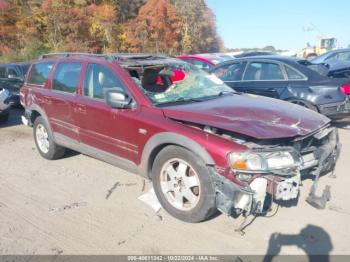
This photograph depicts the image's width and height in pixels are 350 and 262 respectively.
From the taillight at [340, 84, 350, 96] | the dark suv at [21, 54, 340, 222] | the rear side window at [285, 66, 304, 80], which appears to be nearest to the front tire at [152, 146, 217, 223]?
the dark suv at [21, 54, 340, 222]

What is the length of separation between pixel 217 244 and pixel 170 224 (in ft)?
1.97

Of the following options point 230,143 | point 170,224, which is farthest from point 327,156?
point 170,224

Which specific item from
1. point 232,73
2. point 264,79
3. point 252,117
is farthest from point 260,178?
point 232,73

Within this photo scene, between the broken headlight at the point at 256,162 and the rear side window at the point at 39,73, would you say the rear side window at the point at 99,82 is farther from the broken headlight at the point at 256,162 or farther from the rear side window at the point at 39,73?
the broken headlight at the point at 256,162

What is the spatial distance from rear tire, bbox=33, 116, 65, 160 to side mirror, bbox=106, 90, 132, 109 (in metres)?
2.02

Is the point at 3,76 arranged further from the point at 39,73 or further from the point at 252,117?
the point at 252,117

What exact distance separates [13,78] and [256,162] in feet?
32.8

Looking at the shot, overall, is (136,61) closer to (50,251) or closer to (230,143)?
(230,143)

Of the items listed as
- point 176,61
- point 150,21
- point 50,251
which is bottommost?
point 50,251

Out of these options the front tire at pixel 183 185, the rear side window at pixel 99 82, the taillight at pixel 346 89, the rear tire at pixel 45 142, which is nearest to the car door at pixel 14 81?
the rear tire at pixel 45 142

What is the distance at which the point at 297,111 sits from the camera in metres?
4.31

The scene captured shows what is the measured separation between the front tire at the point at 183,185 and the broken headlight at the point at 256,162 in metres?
0.30

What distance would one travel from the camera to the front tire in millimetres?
3521

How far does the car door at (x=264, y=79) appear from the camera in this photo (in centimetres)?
695
